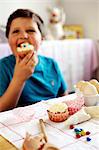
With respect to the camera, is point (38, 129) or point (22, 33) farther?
point (22, 33)

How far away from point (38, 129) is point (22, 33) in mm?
548

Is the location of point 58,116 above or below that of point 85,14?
below

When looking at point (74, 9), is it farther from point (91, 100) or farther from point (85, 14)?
point (91, 100)

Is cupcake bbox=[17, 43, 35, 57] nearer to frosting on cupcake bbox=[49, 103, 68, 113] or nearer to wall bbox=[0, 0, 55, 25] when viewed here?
frosting on cupcake bbox=[49, 103, 68, 113]

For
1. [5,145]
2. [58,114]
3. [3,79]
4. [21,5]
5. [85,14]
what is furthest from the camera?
[85,14]

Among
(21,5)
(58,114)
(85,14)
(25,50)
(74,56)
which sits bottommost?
(74,56)

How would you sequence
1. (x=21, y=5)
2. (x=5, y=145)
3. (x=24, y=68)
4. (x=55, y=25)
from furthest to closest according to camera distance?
(x=21, y=5) < (x=55, y=25) < (x=24, y=68) < (x=5, y=145)

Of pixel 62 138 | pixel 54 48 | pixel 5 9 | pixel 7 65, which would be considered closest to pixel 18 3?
pixel 5 9

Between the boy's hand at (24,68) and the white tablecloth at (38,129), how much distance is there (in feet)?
0.48

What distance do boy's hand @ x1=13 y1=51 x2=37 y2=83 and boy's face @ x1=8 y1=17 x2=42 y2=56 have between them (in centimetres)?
11

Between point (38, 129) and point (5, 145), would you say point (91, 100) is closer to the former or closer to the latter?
point (38, 129)

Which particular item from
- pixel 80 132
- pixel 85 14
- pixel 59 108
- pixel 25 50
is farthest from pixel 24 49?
pixel 85 14

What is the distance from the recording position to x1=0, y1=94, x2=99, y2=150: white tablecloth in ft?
1.99

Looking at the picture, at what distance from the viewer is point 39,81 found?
1.18 m
